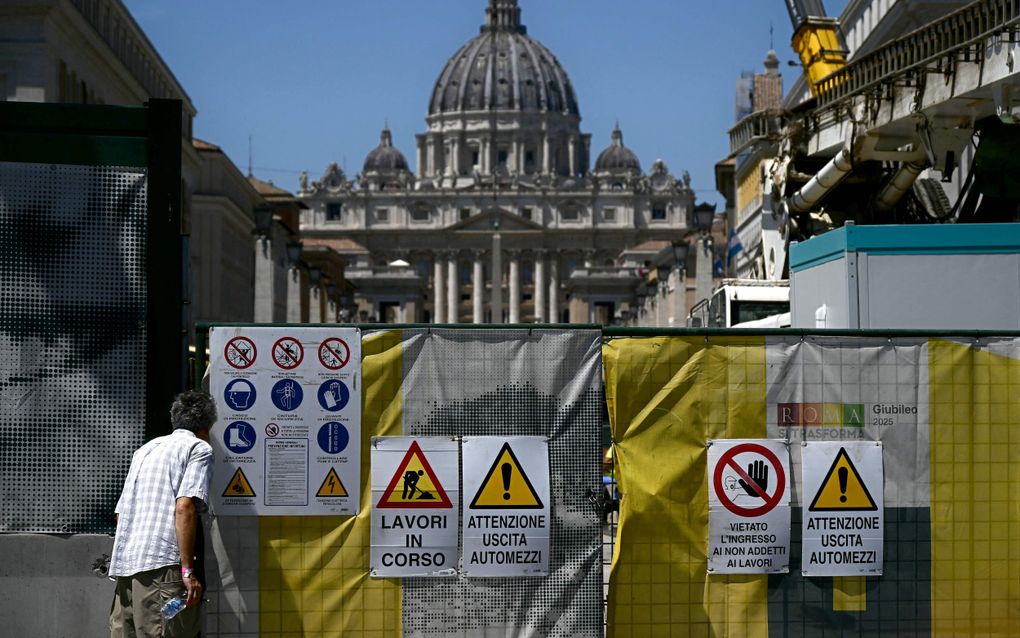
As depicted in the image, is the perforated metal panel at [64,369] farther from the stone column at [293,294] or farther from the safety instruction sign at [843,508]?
the stone column at [293,294]

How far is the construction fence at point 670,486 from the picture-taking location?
8.16m

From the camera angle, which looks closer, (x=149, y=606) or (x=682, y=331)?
(x=149, y=606)

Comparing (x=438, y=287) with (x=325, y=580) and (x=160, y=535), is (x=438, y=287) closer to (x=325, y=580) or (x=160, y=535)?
(x=325, y=580)

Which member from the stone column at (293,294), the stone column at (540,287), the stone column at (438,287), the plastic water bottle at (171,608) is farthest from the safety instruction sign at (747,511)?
the stone column at (540,287)

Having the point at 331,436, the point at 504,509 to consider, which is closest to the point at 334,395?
the point at 331,436

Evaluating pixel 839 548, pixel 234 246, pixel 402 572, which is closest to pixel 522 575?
pixel 402 572

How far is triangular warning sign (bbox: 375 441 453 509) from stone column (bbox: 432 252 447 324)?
16056 cm

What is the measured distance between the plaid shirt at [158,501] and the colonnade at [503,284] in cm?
16099

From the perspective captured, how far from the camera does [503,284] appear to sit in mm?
174625

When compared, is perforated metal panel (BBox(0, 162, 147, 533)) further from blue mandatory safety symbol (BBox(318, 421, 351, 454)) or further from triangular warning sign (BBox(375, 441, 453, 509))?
triangular warning sign (BBox(375, 441, 453, 509))

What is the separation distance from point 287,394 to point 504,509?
1.25m

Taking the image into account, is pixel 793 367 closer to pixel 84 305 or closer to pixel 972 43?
pixel 84 305

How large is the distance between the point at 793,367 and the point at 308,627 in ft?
9.29

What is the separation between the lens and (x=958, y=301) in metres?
11.0
